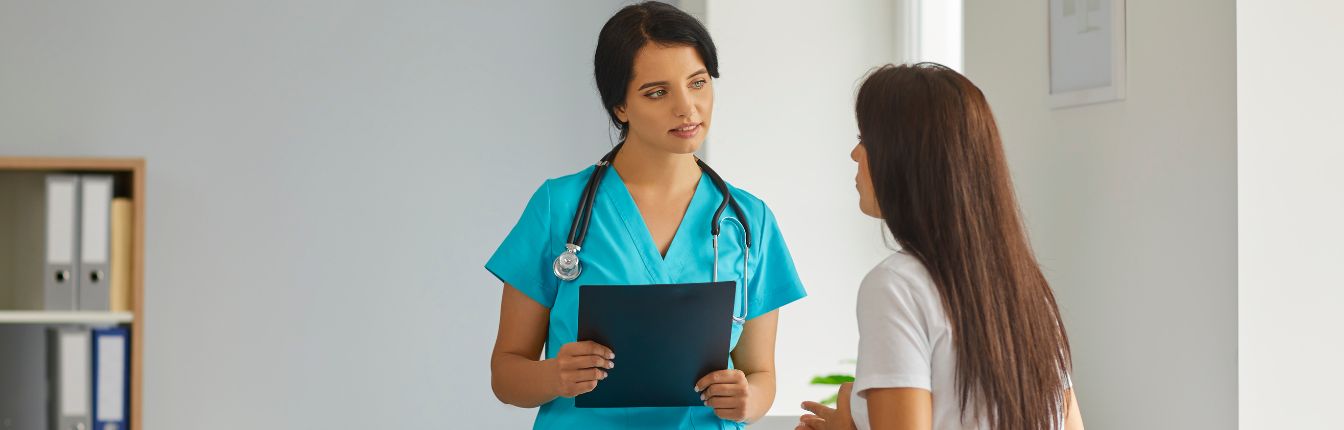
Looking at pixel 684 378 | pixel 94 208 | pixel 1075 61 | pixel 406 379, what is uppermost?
pixel 1075 61

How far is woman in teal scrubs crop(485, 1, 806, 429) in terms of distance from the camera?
1355 millimetres

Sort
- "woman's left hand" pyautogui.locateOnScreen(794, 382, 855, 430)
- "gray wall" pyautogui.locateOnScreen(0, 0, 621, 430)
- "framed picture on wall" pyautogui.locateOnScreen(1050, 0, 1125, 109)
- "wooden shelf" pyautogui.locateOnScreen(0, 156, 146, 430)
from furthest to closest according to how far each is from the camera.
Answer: "gray wall" pyautogui.locateOnScreen(0, 0, 621, 430)
"wooden shelf" pyautogui.locateOnScreen(0, 156, 146, 430)
"framed picture on wall" pyautogui.locateOnScreen(1050, 0, 1125, 109)
"woman's left hand" pyautogui.locateOnScreen(794, 382, 855, 430)

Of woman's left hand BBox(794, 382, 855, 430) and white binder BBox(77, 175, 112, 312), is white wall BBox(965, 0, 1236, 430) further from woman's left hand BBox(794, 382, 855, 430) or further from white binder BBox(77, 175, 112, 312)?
white binder BBox(77, 175, 112, 312)

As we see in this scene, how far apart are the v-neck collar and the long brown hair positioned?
0.36m

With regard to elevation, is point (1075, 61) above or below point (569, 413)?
above

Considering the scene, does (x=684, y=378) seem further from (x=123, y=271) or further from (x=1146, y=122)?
(x=123, y=271)

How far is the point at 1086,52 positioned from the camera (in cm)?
180

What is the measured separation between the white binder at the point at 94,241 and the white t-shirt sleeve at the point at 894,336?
2.15m

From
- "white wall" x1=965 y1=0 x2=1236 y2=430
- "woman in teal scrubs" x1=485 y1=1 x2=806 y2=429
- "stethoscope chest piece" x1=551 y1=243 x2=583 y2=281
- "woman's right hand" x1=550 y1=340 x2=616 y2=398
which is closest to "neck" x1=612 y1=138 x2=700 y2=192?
"woman in teal scrubs" x1=485 y1=1 x2=806 y2=429

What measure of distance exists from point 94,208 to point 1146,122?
220 cm

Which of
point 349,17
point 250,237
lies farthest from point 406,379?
point 349,17

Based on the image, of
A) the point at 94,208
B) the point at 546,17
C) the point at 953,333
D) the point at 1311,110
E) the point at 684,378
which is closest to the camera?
the point at 953,333

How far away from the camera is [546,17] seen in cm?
311

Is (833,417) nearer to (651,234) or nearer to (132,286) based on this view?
(651,234)
